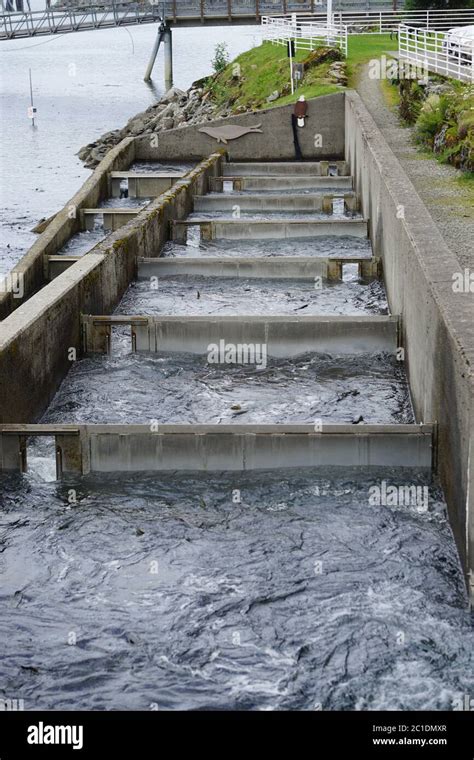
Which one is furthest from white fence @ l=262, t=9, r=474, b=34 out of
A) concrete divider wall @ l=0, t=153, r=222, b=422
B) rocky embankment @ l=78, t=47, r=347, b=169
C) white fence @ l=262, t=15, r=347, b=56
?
concrete divider wall @ l=0, t=153, r=222, b=422

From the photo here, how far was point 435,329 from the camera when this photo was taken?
466 inches

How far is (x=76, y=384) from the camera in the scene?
1558 centimetres

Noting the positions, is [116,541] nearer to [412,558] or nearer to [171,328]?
[412,558]

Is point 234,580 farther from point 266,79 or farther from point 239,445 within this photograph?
point 266,79

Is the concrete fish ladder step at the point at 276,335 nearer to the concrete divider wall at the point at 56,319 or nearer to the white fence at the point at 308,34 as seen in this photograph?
the concrete divider wall at the point at 56,319

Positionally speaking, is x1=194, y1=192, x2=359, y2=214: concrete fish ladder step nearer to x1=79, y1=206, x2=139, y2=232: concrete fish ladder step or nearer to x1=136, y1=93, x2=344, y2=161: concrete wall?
x1=79, y1=206, x2=139, y2=232: concrete fish ladder step

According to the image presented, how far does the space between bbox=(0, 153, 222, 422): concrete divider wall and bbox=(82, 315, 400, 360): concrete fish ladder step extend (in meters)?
0.91

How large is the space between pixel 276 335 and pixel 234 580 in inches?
243

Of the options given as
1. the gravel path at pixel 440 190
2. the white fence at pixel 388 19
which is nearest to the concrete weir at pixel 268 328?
the gravel path at pixel 440 190

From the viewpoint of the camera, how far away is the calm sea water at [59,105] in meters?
38.7

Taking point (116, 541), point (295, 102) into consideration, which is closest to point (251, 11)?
point (295, 102)

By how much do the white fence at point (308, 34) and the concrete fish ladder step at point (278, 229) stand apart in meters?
20.6

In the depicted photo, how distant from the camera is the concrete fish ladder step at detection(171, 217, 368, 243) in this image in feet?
78.5
